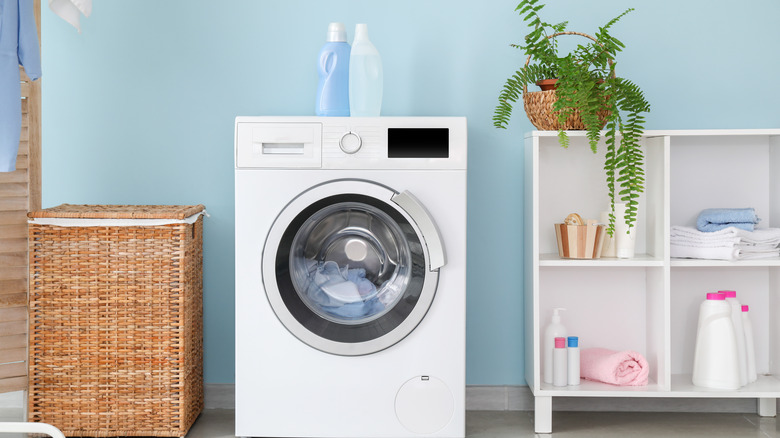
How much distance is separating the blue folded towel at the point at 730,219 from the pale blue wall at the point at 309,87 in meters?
0.35

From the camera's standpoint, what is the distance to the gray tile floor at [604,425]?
2.29 m

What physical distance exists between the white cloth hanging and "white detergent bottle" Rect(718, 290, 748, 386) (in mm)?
2279

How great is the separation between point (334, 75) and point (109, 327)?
1056 mm

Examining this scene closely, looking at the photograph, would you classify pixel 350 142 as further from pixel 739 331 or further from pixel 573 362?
pixel 739 331

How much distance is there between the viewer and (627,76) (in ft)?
8.25

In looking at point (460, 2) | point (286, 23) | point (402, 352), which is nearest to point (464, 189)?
point (402, 352)

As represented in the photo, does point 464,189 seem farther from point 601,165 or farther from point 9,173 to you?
point 9,173

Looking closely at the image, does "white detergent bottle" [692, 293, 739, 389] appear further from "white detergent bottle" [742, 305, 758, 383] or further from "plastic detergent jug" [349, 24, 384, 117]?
"plastic detergent jug" [349, 24, 384, 117]

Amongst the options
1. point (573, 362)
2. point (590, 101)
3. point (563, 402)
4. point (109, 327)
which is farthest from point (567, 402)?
point (109, 327)

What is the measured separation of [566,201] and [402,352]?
86 cm

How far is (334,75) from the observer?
229cm

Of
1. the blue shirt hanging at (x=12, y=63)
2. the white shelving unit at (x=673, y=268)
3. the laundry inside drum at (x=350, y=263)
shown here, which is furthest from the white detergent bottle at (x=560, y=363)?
the blue shirt hanging at (x=12, y=63)

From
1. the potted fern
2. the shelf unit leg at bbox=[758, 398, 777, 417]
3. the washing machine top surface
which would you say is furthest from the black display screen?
the shelf unit leg at bbox=[758, 398, 777, 417]

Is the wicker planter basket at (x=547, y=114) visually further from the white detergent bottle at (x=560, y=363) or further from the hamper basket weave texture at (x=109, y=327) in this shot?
the hamper basket weave texture at (x=109, y=327)
